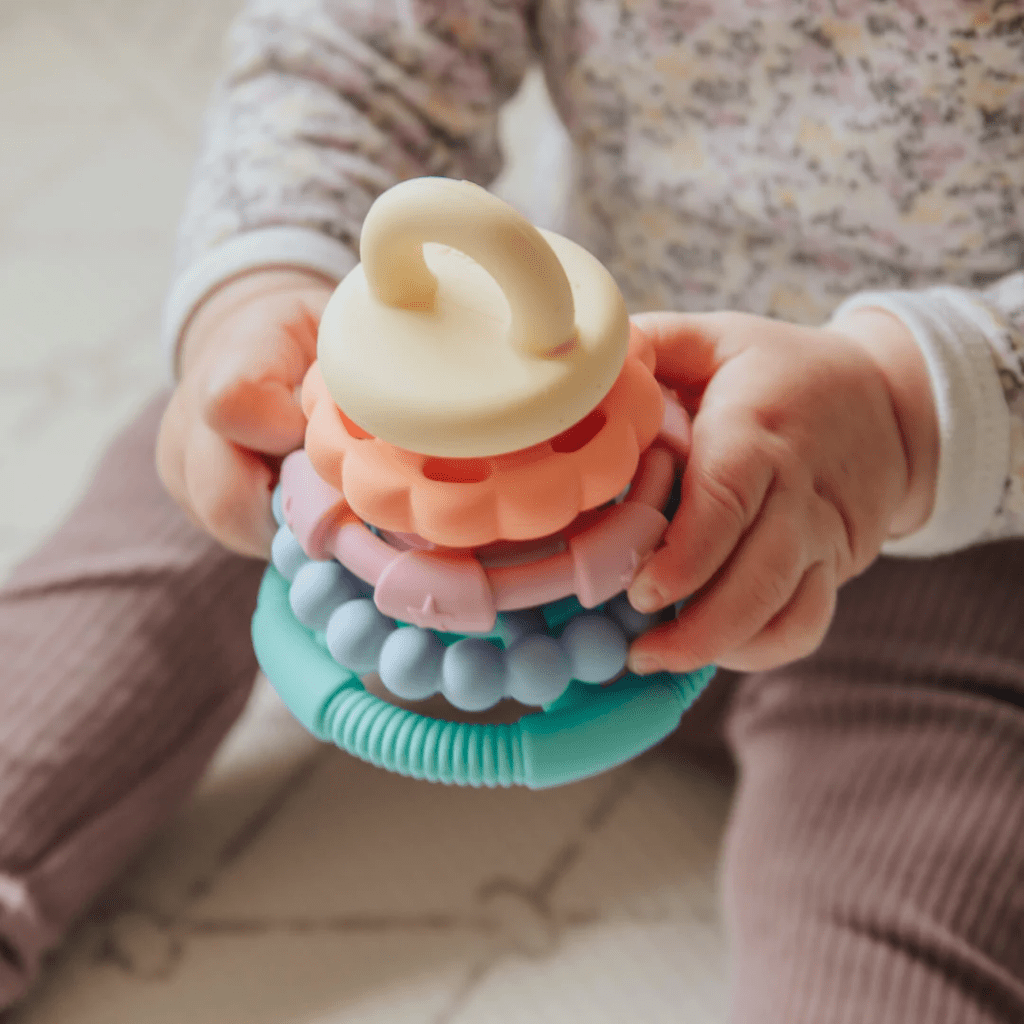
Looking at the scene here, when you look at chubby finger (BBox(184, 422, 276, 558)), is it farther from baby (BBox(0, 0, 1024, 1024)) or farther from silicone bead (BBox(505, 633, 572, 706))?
silicone bead (BBox(505, 633, 572, 706))

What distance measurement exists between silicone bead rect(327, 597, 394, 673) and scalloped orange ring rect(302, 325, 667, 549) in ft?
0.09

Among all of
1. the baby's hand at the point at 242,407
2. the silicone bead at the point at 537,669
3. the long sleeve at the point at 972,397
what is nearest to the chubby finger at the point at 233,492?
the baby's hand at the point at 242,407

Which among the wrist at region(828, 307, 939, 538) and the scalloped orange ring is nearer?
the scalloped orange ring

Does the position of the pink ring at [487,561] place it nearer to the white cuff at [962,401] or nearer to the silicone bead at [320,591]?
the silicone bead at [320,591]

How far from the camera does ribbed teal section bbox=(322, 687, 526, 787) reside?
0.98ft

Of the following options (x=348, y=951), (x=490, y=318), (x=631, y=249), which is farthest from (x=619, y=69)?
(x=348, y=951)

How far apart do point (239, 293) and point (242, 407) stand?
0.31ft

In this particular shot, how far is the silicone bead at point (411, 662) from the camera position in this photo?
0.29 meters

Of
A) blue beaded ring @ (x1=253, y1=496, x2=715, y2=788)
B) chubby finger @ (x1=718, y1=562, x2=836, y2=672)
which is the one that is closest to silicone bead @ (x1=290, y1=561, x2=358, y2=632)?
blue beaded ring @ (x1=253, y1=496, x2=715, y2=788)

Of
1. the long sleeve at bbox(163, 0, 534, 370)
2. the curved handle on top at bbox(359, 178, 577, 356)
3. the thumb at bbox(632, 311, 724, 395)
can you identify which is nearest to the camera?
the curved handle on top at bbox(359, 178, 577, 356)

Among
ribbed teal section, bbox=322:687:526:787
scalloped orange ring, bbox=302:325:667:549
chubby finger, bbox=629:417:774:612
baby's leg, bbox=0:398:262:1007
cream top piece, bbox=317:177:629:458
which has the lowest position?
baby's leg, bbox=0:398:262:1007

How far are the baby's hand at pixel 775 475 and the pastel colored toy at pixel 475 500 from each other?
13 mm

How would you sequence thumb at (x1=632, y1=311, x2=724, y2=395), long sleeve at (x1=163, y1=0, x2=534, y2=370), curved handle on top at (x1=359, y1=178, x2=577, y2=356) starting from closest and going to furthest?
curved handle on top at (x1=359, y1=178, x2=577, y2=356)
thumb at (x1=632, y1=311, x2=724, y2=395)
long sleeve at (x1=163, y1=0, x2=534, y2=370)

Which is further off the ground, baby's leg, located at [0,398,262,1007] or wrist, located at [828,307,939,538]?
wrist, located at [828,307,939,538]
